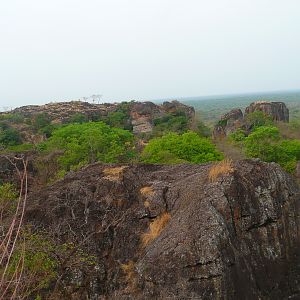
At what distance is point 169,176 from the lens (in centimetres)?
1551

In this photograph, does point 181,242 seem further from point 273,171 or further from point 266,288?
point 273,171

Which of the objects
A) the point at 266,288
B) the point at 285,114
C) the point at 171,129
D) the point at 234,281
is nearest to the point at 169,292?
the point at 234,281

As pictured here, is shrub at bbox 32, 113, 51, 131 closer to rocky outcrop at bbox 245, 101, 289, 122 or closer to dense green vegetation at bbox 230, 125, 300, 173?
rocky outcrop at bbox 245, 101, 289, 122

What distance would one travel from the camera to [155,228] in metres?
12.9

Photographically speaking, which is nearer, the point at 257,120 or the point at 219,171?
the point at 219,171

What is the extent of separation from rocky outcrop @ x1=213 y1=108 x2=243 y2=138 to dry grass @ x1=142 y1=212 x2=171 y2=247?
4181 centimetres

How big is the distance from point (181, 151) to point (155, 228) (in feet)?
43.5

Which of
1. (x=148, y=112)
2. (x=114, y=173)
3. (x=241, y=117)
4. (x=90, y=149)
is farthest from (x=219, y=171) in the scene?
(x=148, y=112)

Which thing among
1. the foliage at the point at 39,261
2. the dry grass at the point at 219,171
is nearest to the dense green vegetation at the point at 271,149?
the dry grass at the point at 219,171

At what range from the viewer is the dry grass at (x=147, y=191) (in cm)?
1407

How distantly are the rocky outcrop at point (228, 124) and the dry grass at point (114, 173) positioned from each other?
39.2m

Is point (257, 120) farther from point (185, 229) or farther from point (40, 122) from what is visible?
point (185, 229)

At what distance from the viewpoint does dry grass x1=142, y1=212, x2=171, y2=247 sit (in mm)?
12564

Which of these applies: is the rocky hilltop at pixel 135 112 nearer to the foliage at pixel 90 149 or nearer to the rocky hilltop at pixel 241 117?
the rocky hilltop at pixel 241 117
